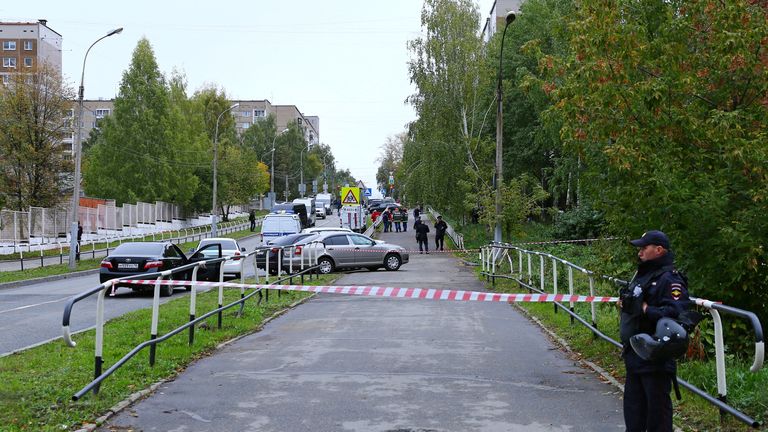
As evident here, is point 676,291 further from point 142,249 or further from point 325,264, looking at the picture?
point 325,264

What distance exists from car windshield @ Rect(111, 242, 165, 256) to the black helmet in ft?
59.4

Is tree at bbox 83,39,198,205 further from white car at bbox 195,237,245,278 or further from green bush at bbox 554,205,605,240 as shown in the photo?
green bush at bbox 554,205,605,240

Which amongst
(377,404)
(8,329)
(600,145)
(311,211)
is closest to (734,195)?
(600,145)

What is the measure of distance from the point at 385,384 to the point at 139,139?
5393 centimetres

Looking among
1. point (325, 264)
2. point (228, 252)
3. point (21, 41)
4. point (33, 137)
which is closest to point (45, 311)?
point (228, 252)

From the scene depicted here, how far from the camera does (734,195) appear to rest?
28.7 feet

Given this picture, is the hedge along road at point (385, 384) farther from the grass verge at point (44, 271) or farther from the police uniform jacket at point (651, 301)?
the grass verge at point (44, 271)

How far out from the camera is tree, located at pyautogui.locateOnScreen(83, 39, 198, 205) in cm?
5912

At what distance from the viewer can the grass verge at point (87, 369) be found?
6.95m

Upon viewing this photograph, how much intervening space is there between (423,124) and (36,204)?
22.8 m

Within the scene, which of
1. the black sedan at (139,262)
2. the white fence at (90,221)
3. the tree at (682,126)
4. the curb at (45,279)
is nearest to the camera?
the tree at (682,126)

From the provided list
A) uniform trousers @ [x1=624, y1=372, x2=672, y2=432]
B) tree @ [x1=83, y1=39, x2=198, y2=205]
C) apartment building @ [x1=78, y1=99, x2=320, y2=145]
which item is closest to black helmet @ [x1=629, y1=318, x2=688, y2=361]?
uniform trousers @ [x1=624, y1=372, x2=672, y2=432]

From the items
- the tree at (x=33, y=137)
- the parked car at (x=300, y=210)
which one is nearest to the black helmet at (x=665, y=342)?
the tree at (x=33, y=137)

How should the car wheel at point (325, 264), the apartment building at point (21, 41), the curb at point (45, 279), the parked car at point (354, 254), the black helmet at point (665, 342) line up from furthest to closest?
the apartment building at point (21, 41) → the parked car at point (354, 254) → the car wheel at point (325, 264) → the curb at point (45, 279) → the black helmet at point (665, 342)
